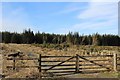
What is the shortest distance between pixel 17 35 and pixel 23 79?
6400 centimetres

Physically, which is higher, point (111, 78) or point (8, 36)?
point (8, 36)

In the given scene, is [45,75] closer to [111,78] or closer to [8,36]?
[111,78]

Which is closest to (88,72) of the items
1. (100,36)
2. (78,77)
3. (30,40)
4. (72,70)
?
(72,70)

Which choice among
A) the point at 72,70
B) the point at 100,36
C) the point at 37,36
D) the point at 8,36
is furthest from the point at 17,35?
the point at 72,70

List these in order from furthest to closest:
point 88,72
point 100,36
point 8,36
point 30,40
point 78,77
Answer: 1. point 100,36
2. point 30,40
3. point 8,36
4. point 88,72
5. point 78,77

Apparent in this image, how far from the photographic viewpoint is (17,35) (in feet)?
249

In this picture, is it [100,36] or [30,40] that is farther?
[100,36]

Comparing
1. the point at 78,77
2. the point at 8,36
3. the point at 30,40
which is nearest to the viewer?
the point at 78,77

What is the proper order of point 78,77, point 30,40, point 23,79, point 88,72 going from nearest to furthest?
point 23,79 → point 78,77 → point 88,72 → point 30,40

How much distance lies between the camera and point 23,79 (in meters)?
12.8

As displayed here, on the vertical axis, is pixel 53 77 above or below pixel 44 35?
below

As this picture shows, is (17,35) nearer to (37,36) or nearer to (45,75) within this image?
(37,36)

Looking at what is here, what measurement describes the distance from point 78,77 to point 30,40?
67626 mm

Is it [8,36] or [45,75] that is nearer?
[45,75]
